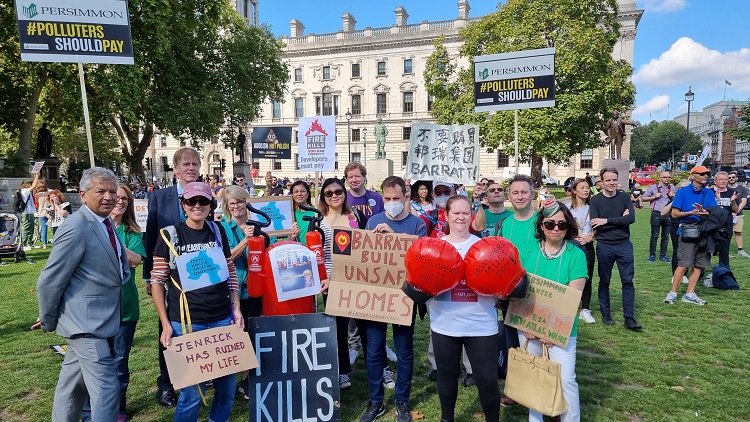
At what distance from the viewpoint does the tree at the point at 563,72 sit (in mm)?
25000

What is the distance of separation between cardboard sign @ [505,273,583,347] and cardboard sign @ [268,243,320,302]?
5.42 feet

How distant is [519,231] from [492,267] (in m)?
1.40

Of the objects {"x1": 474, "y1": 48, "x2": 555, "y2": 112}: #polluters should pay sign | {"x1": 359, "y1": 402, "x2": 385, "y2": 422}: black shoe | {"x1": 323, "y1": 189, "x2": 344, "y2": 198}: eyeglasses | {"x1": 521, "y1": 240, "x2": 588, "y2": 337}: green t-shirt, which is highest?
{"x1": 474, "y1": 48, "x2": 555, "y2": 112}: #polluters should pay sign

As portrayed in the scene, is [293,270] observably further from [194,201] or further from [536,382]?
[536,382]

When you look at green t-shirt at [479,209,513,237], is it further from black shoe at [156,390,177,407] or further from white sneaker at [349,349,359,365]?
black shoe at [156,390,177,407]

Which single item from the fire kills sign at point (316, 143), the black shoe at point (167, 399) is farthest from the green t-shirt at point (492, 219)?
the black shoe at point (167, 399)

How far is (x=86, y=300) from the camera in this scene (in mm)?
2863

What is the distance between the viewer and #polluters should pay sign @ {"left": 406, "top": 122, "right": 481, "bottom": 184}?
21.5 feet

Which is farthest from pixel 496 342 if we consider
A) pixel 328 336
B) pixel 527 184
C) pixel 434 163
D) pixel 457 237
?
pixel 434 163

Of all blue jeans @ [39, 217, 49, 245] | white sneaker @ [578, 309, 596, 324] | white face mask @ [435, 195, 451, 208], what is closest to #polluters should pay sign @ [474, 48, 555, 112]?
white face mask @ [435, 195, 451, 208]

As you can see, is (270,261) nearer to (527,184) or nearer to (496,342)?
(496,342)

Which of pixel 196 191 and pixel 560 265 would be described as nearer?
pixel 196 191

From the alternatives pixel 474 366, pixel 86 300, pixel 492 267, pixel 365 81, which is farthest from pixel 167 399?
pixel 365 81

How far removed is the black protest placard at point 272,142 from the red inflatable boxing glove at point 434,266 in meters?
7.61
